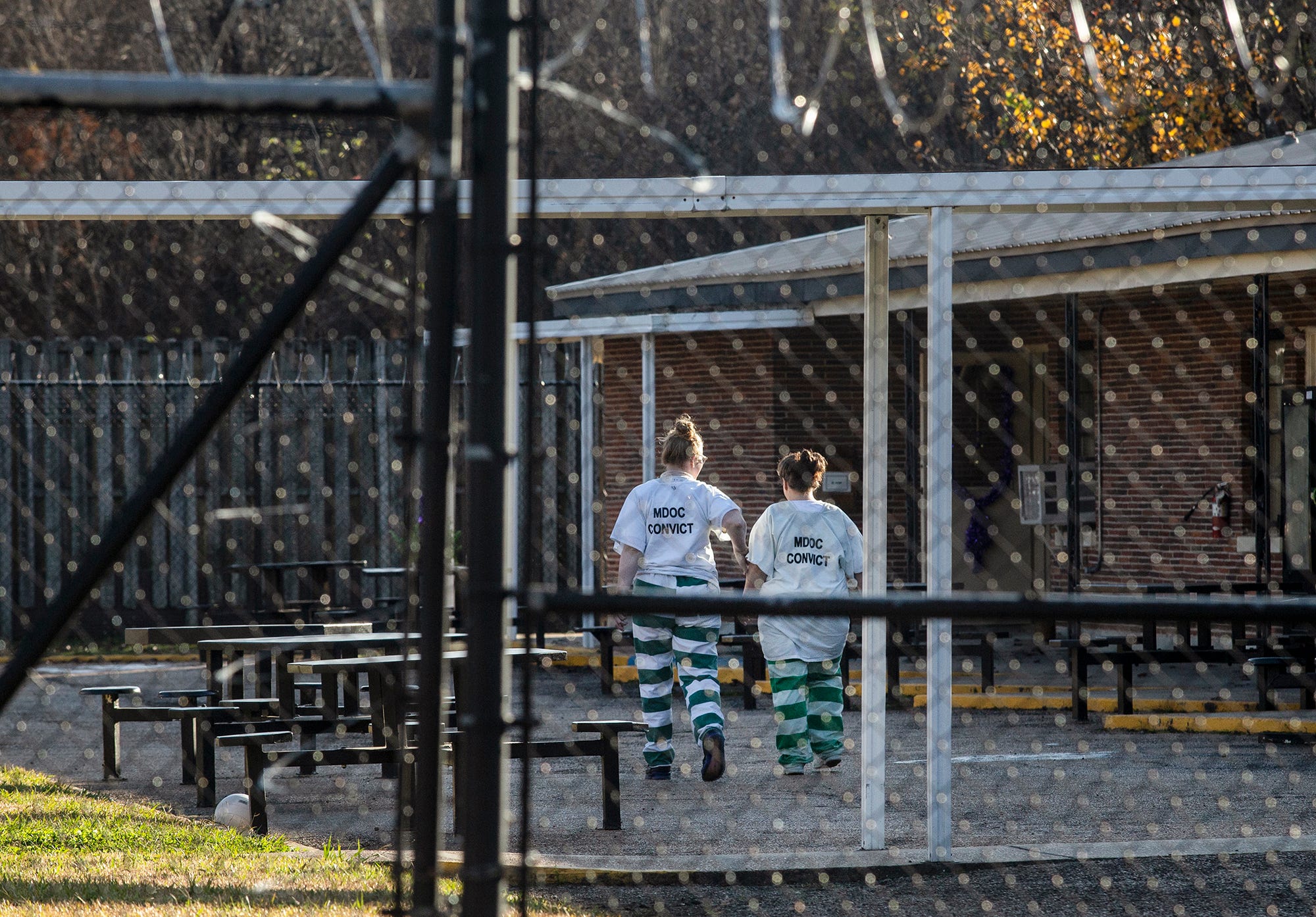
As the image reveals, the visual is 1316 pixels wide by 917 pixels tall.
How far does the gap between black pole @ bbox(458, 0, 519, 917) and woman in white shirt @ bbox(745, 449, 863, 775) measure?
19.0 feet

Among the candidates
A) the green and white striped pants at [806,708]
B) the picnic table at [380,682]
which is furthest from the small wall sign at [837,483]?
the green and white striped pants at [806,708]

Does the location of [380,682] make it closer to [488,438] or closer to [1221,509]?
[488,438]

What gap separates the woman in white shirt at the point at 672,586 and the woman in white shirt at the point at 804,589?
0.69 feet

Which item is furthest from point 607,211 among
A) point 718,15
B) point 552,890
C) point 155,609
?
point 718,15

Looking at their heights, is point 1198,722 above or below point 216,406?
below

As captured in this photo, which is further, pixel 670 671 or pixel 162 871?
pixel 670 671

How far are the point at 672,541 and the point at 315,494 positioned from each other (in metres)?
9.17

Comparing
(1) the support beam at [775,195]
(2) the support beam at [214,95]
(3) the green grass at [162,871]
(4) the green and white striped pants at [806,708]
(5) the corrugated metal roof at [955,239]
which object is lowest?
(3) the green grass at [162,871]

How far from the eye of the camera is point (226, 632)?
10945mm

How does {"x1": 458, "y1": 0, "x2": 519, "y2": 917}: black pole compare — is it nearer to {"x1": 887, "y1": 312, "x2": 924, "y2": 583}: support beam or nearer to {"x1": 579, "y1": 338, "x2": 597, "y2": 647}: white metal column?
{"x1": 887, "y1": 312, "x2": 924, "y2": 583}: support beam

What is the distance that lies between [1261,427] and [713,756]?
627cm

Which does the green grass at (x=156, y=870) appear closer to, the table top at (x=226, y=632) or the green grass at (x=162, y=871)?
the green grass at (x=162, y=871)

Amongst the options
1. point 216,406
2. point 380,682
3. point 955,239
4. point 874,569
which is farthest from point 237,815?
point 955,239

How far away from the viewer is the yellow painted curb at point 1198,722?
10.4 metres
